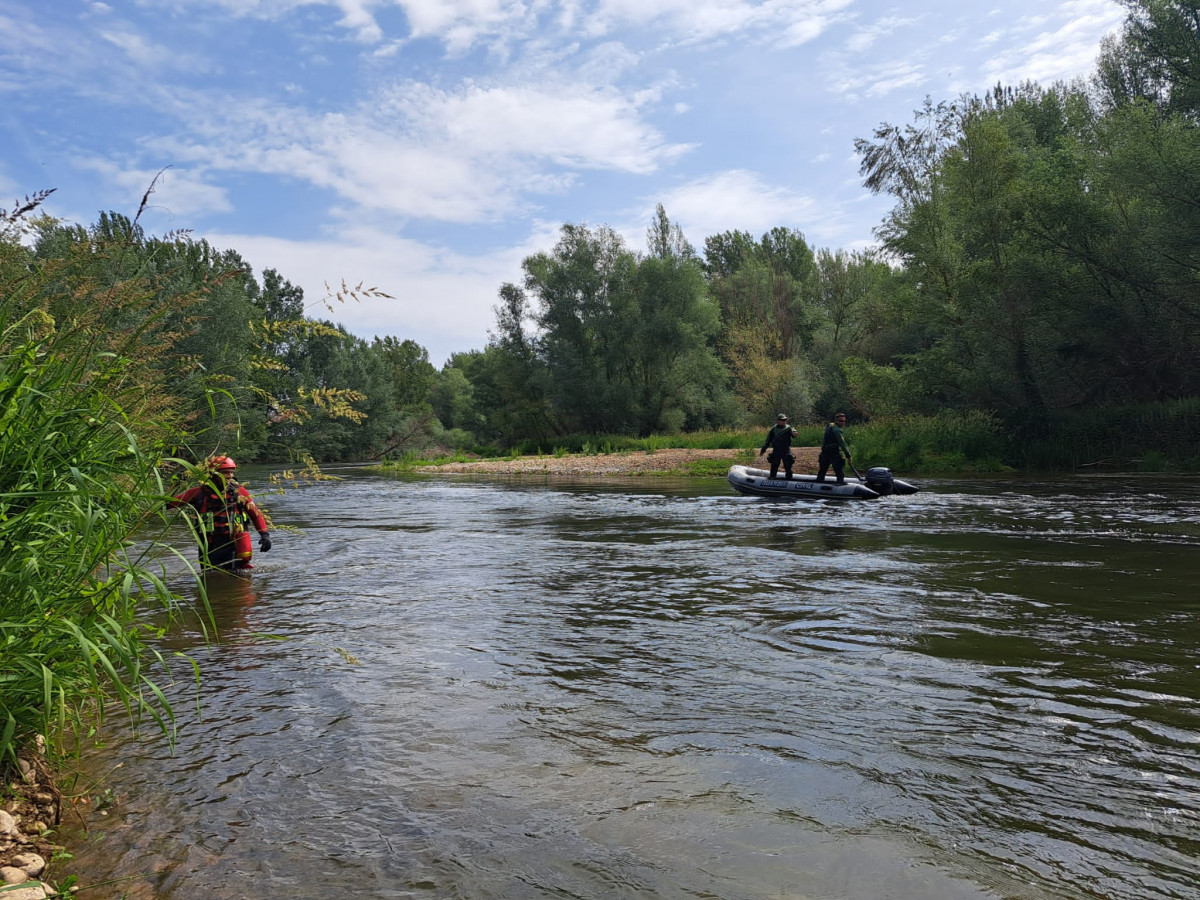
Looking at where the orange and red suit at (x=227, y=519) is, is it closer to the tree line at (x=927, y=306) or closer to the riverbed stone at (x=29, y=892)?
the tree line at (x=927, y=306)

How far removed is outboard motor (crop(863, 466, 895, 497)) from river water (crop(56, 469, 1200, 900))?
841 cm

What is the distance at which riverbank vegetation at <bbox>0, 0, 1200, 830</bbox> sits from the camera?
127 inches

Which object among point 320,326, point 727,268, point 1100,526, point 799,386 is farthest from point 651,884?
point 727,268

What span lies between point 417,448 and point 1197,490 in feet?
164

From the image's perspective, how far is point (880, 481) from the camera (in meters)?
18.0

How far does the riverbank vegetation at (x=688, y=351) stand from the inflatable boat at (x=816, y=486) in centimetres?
931

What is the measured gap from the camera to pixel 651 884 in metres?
2.93

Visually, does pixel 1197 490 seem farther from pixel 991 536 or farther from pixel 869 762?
pixel 869 762

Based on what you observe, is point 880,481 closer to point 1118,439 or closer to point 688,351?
point 1118,439

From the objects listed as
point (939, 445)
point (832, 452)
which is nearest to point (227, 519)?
point (832, 452)

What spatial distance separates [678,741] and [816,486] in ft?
49.7

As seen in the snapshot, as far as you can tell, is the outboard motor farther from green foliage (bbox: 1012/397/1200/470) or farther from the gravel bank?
green foliage (bbox: 1012/397/1200/470)

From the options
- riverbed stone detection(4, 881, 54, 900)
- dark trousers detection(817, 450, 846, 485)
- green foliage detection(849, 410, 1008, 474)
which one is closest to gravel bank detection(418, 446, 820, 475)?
green foliage detection(849, 410, 1008, 474)

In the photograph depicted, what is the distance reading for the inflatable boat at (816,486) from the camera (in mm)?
18000
